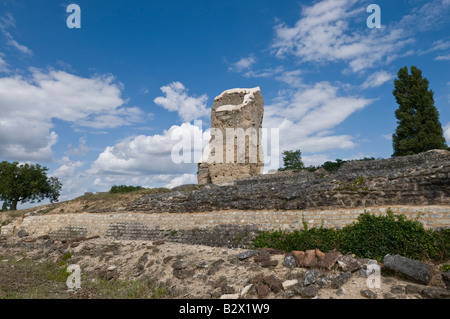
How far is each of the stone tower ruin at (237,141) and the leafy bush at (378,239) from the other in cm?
1334

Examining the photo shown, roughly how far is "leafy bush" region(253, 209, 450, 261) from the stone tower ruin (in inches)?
525

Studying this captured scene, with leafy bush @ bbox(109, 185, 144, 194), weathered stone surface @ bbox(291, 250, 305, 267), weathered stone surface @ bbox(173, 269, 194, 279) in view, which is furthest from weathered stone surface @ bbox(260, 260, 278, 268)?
leafy bush @ bbox(109, 185, 144, 194)

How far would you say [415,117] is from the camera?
974 inches

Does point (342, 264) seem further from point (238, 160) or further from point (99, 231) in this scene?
point (238, 160)

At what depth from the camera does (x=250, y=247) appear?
9.40 m

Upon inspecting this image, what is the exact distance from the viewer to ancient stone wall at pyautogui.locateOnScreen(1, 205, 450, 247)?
7.89 m

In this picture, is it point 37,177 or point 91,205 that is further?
point 37,177

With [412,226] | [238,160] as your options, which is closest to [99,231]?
[238,160]

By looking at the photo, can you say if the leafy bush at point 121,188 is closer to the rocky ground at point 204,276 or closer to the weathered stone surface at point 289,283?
the rocky ground at point 204,276

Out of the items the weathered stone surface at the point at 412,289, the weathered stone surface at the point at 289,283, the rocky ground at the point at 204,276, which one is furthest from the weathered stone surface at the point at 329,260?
the weathered stone surface at the point at 412,289

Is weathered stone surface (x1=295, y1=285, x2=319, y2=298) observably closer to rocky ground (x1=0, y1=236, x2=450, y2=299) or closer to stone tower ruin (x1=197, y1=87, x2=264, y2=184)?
rocky ground (x1=0, y1=236, x2=450, y2=299)

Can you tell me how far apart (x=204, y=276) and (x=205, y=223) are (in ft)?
14.3

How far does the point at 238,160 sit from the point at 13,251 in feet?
48.8
